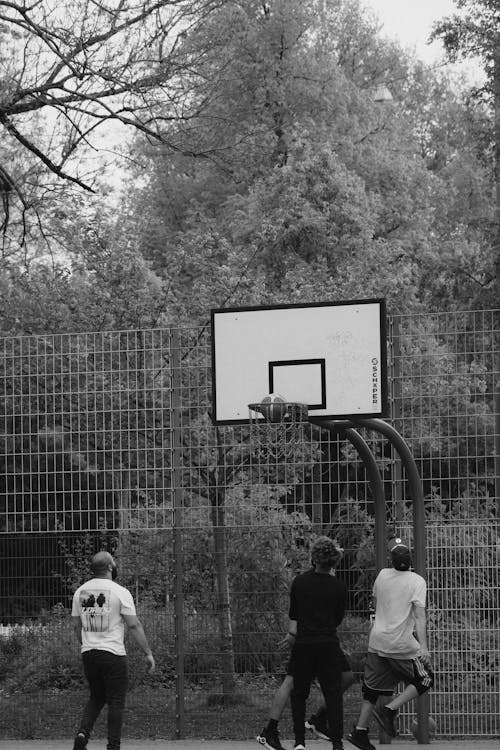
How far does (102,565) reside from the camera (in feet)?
28.8

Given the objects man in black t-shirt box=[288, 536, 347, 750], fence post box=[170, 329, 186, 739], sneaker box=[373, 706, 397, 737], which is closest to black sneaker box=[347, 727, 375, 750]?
man in black t-shirt box=[288, 536, 347, 750]

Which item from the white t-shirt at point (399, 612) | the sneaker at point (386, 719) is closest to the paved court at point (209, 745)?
the sneaker at point (386, 719)

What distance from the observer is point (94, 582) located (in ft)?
28.8

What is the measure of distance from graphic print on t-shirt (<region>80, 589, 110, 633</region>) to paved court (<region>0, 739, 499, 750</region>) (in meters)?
2.38

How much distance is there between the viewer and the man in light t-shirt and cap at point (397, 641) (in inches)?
360

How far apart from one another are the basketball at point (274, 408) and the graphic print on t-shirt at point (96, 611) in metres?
2.45

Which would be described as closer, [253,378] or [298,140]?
[253,378]

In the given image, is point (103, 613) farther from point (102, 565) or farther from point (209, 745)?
point (209, 745)

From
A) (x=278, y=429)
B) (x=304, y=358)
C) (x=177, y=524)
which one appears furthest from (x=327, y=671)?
(x=304, y=358)

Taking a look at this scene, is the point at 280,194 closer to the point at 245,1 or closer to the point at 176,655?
the point at 245,1

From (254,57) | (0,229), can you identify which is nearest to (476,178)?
(254,57)

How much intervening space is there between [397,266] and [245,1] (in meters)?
9.66

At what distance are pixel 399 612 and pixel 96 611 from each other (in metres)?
2.24

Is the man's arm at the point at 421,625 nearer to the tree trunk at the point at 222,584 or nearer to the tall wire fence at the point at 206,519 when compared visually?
the tall wire fence at the point at 206,519
